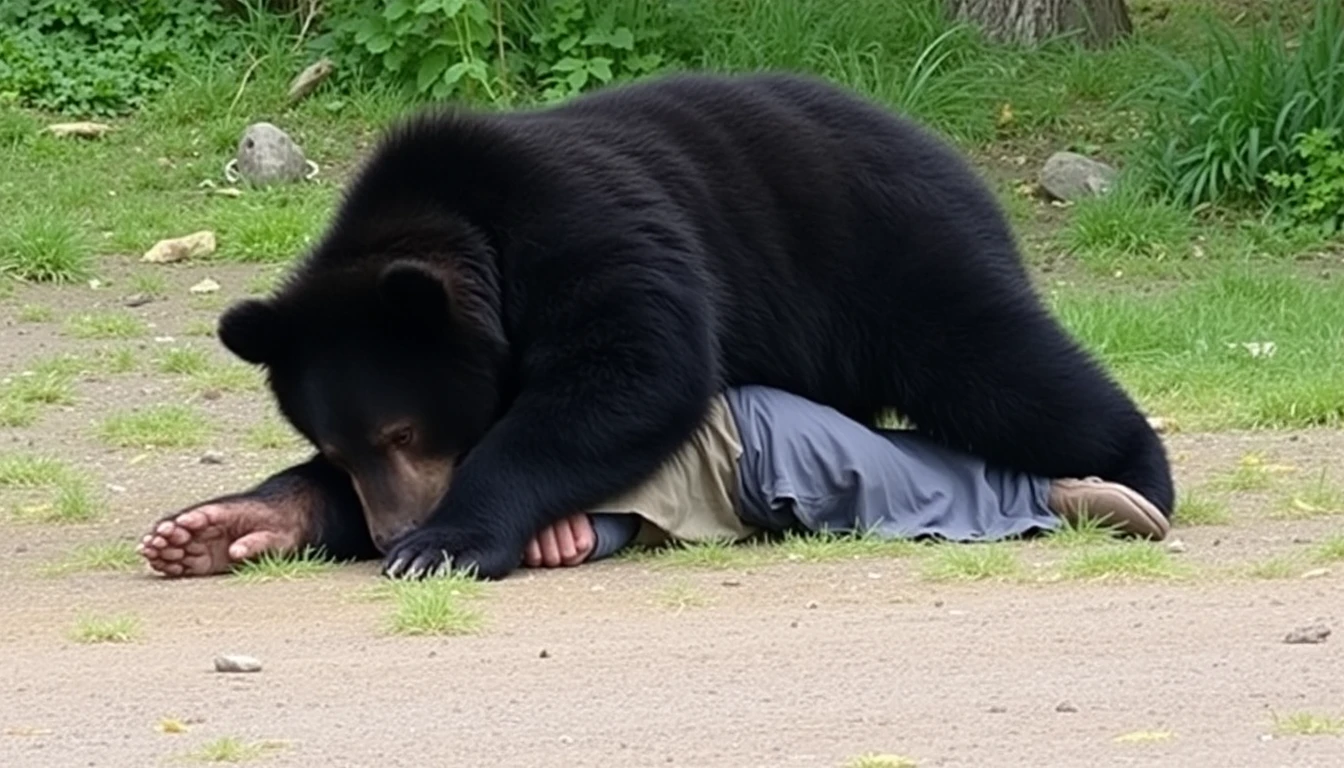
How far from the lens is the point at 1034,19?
15.4m

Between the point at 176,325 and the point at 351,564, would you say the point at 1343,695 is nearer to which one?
the point at 351,564

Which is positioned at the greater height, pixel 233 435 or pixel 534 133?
pixel 534 133

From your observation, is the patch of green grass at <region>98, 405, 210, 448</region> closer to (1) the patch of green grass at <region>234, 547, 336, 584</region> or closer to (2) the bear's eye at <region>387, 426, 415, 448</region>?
(1) the patch of green grass at <region>234, 547, 336, 584</region>

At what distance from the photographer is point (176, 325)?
37.4 ft

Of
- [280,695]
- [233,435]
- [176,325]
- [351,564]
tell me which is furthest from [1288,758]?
[176,325]

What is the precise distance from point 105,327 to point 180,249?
58.9 inches

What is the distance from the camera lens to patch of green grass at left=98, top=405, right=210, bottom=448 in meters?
9.20

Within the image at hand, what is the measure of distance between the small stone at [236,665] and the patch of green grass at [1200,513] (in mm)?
2922

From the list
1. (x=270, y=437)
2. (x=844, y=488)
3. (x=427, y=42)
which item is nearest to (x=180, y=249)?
(x=427, y=42)

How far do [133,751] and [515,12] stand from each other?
10.6 m

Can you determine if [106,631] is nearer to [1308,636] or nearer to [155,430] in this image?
[1308,636]

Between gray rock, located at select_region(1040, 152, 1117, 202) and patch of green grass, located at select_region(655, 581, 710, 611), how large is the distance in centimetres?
755

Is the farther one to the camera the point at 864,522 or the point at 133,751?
the point at 864,522

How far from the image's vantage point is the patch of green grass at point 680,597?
20.0 feet
